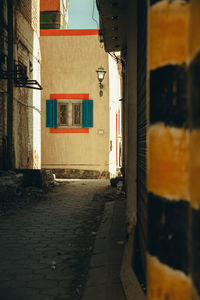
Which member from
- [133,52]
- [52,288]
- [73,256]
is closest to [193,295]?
[52,288]

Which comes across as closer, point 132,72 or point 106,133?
point 132,72

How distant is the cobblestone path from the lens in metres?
3.18

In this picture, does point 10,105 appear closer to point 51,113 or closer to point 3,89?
point 3,89

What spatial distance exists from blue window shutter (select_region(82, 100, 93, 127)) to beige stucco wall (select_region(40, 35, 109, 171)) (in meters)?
0.23

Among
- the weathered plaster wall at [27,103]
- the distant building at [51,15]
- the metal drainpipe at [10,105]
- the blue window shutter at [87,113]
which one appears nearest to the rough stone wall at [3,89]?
the metal drainpipe at [10,105]

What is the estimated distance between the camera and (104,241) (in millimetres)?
Answer: 4469

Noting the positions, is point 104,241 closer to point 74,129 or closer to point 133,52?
point 133,52

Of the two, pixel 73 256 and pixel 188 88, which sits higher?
pixel 188 88

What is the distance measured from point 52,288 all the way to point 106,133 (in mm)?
14061

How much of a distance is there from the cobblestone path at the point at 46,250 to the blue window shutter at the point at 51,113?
364 inches

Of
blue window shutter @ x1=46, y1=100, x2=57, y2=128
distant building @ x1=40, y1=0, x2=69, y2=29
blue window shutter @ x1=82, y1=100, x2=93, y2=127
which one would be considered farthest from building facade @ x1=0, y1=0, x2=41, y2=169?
distant building @ x1=40, y1=0, x2=69, y2=29

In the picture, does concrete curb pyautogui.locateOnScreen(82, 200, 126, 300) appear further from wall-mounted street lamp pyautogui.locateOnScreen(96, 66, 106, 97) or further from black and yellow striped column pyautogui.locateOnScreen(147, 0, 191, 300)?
wall-mounted street lamp pyautogui.locateOnScreen(96, 66, 106, 97)

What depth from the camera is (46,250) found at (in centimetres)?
442

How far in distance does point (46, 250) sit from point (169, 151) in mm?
4095
